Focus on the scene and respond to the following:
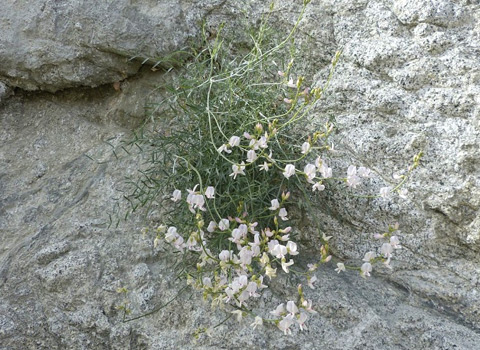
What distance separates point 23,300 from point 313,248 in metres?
0.78

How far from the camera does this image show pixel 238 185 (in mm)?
1634

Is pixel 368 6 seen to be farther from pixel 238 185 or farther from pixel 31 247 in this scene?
pixel 31 247

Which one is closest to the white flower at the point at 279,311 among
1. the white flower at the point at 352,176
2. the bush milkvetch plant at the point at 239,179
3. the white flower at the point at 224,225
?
the bush milkvetch plant at the point at 239,179

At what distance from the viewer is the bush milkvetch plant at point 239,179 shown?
1482 mm

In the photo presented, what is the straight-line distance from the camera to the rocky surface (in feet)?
5.18

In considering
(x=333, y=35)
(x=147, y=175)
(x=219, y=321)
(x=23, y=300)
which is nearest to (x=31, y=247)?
(x=23, y=300)

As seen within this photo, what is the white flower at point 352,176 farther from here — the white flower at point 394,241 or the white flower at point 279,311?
the white flower at point 279,311

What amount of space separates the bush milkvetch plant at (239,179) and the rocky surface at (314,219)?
7 cm

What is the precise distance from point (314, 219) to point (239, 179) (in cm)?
23

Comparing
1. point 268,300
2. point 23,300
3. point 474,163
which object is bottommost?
point 23,300

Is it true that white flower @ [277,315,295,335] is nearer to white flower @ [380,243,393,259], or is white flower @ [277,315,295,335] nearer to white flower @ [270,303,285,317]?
Result: white flower @ [270,303,285,317]

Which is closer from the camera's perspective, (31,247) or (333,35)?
(31,247)

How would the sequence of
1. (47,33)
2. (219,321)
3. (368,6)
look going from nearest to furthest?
(219,321) → (368,6) → (47,33)

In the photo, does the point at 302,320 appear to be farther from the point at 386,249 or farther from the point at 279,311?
the point at 386,249
